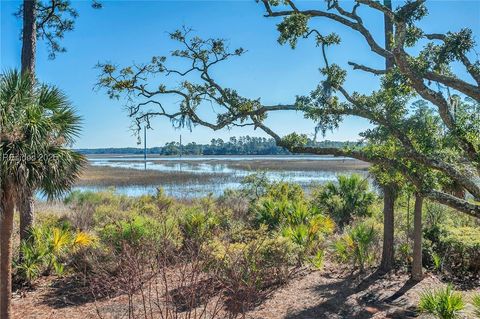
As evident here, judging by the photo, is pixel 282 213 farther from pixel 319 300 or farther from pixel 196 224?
pixel 319 300

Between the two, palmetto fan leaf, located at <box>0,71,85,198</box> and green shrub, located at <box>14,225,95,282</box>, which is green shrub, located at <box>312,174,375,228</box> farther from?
palmetto fan leaf, located at <box>0,71,85,198</box>

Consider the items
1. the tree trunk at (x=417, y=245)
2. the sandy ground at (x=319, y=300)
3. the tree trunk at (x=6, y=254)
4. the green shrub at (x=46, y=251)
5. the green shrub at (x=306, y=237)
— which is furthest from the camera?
the green shrub at (x=306, y=237)

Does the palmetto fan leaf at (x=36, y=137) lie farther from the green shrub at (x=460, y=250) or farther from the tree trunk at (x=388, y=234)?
the green shrub at (x=460, y=250)

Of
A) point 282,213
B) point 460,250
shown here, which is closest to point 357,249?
point 460,250

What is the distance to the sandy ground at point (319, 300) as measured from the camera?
877 cm

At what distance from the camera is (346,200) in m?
17.5

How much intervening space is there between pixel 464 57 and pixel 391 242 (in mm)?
5419

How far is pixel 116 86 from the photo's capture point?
32.0 ft

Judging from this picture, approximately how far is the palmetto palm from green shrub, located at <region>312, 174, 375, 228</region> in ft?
36.3

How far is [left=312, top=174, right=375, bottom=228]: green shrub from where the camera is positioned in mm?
17312

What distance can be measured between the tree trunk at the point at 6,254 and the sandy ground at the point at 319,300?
0.97 meters

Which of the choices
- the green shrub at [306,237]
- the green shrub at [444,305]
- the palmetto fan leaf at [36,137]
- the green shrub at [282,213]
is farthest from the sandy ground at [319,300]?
the green shrub at [282,213]

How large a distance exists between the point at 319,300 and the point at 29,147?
22.8 feet

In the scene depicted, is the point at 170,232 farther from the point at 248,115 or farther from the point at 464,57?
the point at 464,57
